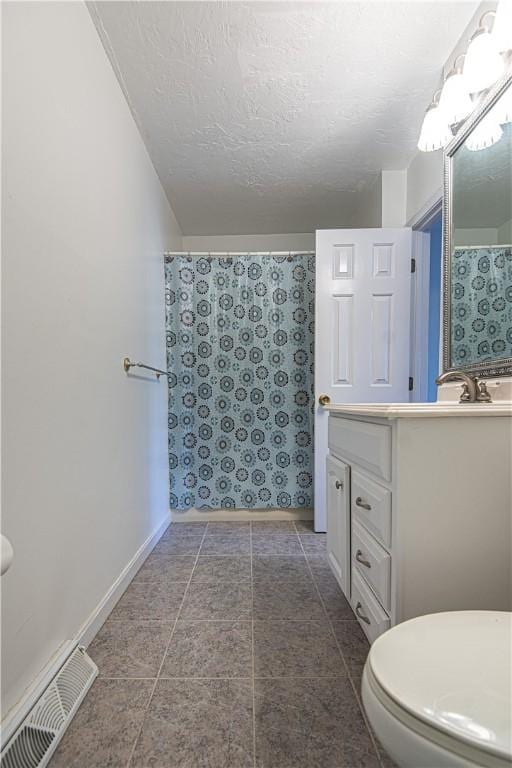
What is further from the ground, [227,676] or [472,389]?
[472,389]

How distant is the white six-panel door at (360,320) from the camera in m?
2.10

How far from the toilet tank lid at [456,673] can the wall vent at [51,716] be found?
0.80 metres

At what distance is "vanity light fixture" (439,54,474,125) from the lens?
47.6 inches

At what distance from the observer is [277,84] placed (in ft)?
4.90

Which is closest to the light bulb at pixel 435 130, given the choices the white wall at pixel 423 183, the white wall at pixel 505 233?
the white wall at pixel 423 183

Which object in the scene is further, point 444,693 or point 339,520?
point 339,520

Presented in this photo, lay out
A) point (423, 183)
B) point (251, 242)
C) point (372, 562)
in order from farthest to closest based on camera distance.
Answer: point (251, 242) → point (423, 183) → point (372, 562)

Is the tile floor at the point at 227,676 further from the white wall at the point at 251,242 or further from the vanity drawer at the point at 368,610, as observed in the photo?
the white wall at the point at 251,242

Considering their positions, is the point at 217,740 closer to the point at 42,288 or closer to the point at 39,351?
the point at 39,351

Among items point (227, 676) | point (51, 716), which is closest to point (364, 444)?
point (227, 676)

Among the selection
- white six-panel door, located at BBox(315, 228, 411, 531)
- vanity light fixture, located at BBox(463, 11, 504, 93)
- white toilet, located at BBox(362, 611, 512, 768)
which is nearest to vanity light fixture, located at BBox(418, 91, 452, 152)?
vanity light fixture, located at BBox(463, 11, 504, 93)

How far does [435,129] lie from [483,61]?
27cm

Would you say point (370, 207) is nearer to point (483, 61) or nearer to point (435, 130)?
point (435, 130)

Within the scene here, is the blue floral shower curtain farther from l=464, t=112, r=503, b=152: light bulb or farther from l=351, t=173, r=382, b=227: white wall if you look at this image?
l=464, t=112, r=503, b=152: light bulb
